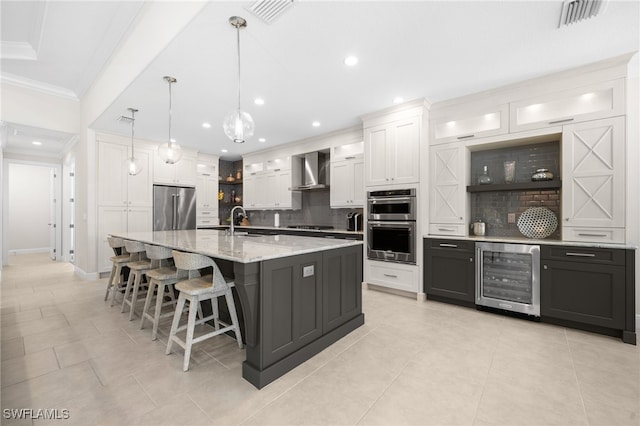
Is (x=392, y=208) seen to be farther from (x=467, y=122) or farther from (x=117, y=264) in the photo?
(x=117, y=264)

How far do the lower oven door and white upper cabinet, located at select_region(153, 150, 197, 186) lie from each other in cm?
445

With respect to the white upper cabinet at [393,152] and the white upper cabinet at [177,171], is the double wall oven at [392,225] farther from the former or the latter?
the white upper cabinet at [177,171]

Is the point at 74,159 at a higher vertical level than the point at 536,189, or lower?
higher

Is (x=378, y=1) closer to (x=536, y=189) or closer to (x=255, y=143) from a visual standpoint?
(x=536, y=189)

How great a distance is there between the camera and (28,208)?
313 inches

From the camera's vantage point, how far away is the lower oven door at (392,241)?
3.79m

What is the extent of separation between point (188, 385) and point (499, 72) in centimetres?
409

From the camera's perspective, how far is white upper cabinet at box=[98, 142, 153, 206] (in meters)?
5.03

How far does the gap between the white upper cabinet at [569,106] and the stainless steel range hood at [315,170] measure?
10.7ft

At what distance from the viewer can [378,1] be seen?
1.97 m

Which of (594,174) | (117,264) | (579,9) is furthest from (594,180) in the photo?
(117,264)

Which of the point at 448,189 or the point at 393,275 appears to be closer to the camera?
the point at 448,189

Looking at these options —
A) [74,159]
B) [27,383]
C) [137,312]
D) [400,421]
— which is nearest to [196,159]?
[74,159]

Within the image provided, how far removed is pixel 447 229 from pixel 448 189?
1.78 feet
